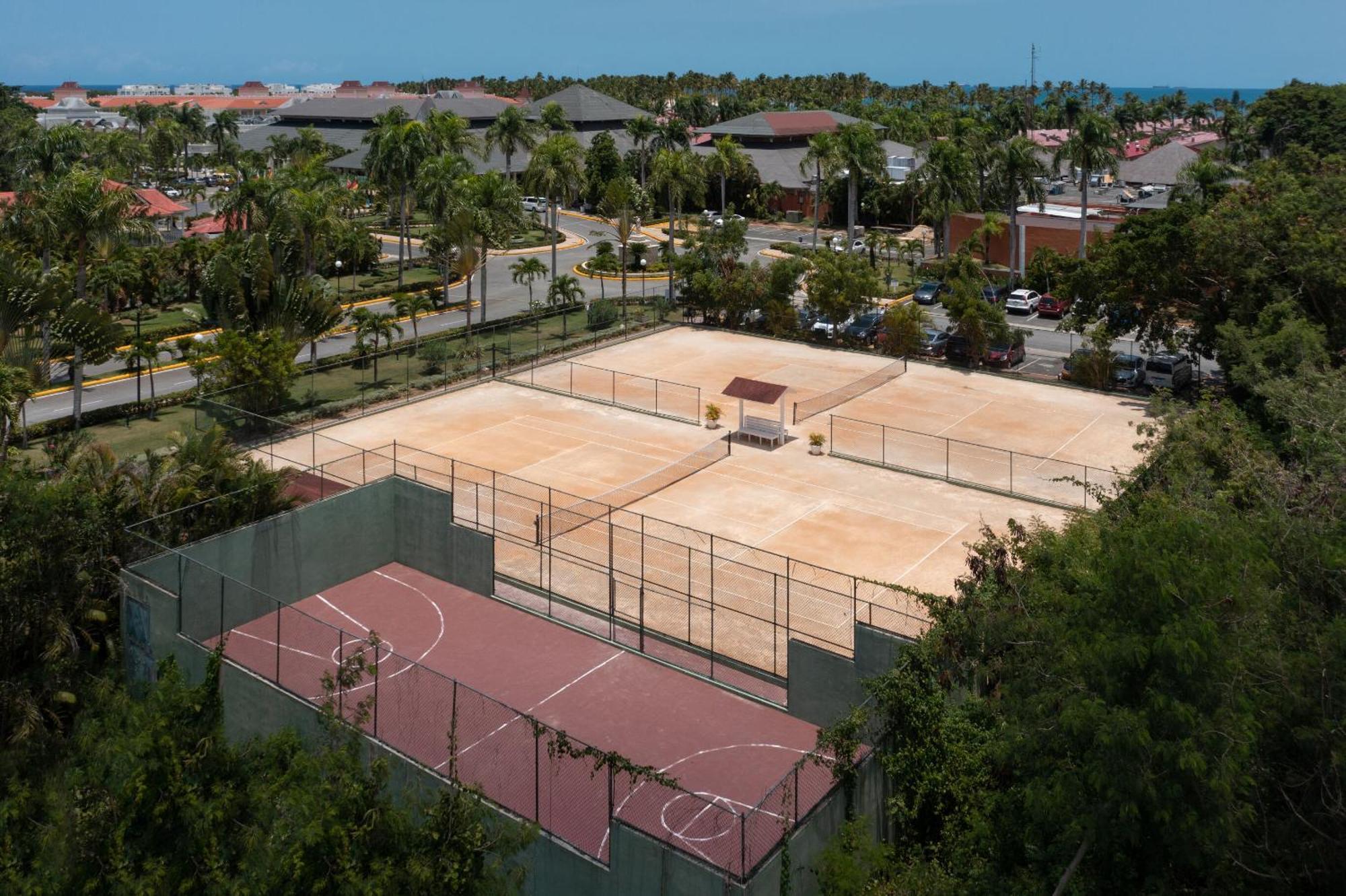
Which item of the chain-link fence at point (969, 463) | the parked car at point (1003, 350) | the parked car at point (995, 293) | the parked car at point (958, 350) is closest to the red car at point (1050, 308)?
the parked car at point (995, 293)

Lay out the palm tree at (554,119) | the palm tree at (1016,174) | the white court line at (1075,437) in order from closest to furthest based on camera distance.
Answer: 1. the white court line at (1075,437)
2. the palm tree at (1016,174)
3. the palm tree at (554,119)

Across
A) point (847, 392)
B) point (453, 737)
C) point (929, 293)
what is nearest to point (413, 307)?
point (847, 392)

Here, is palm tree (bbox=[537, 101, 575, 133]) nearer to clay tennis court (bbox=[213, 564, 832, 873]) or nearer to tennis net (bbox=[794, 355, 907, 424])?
tennis net (bbox=[794, 355, 907, 424])

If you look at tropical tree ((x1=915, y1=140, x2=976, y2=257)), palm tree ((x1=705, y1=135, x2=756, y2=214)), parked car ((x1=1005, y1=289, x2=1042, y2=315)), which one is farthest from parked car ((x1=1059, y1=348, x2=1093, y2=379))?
palm tree ((x1=705, y1=135, x2=756, y2=214))

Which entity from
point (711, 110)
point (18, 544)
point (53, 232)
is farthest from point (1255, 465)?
point (711, 110)

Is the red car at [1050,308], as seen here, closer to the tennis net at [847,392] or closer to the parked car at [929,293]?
the parked car at [929,293]

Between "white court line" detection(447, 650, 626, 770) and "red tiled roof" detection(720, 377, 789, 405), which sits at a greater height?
"red tiled roof" detection(720, 377, 789, 405)
